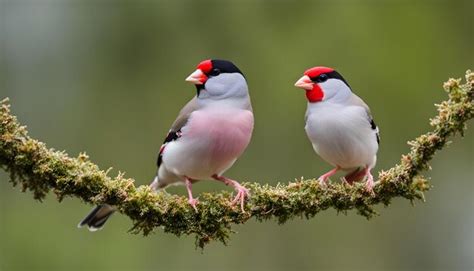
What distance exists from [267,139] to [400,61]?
6.77ft

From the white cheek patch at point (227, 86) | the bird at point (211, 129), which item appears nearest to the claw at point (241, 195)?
the bird at point (211, 129)

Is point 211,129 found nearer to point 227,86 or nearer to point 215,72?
point 227,86

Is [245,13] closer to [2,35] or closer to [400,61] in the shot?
[400,61]

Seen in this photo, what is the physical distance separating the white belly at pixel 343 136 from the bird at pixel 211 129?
41 centimetres

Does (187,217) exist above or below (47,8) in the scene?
below

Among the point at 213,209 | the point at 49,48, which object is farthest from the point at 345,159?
the point at 49,48

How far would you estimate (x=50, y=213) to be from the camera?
34.1 ft

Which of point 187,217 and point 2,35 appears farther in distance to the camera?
point 2,35

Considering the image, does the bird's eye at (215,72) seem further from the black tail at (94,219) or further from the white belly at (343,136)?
the black tail at (94,219)

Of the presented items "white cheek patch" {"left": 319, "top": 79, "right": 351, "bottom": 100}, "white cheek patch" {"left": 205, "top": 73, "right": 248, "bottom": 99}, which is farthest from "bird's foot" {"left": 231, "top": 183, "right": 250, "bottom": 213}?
"white cheek patch" {"left": 319, "top": 79, "right": 351, "bottom": 100}

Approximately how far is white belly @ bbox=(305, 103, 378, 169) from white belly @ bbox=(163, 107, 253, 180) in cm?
41

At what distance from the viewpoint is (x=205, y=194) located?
453 centimetres

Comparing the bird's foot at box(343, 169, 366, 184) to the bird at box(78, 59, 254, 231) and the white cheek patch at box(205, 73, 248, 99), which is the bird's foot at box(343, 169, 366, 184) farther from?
the white cheek patch at box(205, 73, 248, 99)

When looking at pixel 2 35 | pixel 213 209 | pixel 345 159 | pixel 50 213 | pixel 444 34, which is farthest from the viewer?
pixel 2 35
